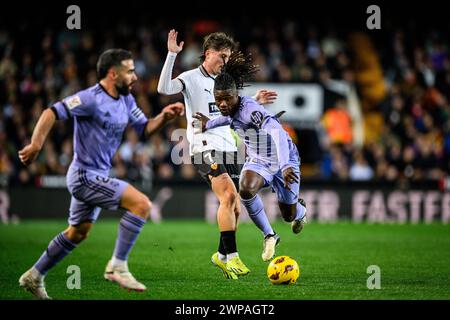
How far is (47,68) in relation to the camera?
21.7 meters

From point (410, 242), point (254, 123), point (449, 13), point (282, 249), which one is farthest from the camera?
point (449, 13)

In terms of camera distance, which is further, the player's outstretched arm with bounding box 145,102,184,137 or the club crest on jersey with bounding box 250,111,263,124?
the club crest on jersey with bounding box 250,111,263,124

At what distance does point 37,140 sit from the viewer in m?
7.16

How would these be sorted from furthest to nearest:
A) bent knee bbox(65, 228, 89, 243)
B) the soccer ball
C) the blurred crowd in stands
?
the blurred crowd in stands → the soccer ball → bent knee bbox(65, 228, 89, 243)

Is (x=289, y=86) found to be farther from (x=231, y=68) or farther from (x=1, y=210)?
(x=231, y=68)

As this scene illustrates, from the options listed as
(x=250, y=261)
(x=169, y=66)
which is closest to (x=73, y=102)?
(x=169, y=66)

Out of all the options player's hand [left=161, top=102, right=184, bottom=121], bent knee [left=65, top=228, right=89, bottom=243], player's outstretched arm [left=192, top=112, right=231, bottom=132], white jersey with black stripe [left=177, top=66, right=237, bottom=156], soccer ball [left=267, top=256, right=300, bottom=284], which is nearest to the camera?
bent knee [left=65, top=228, right=89, bottom=243]

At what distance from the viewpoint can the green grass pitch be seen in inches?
308

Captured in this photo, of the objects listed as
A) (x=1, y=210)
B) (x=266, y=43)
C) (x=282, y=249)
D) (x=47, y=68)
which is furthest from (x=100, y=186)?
(x=266, y=43)

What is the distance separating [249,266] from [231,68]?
2519 mm

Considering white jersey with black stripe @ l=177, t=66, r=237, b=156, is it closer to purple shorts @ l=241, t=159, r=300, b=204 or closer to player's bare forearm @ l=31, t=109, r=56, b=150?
purple shorts @ l=241, t=159, r=300, b=204

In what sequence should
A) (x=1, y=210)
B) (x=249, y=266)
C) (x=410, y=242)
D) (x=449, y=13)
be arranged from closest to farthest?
(x=249, y=266) < (x=410, y=242) < (x=1, y=210) < (x=449, y=13)

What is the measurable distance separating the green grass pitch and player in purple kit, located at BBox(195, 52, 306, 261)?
0.80m

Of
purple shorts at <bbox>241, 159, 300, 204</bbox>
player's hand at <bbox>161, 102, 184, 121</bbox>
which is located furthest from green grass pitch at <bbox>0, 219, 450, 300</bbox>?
player's hand at <bbox>161, 102, 184, 121</bbox>
